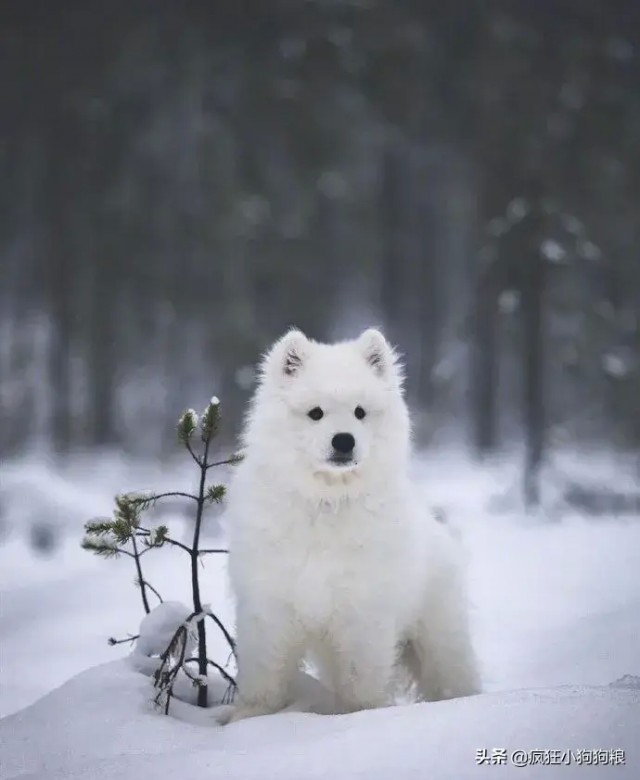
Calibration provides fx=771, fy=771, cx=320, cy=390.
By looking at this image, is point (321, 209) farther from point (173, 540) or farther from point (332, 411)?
point (332, 411)

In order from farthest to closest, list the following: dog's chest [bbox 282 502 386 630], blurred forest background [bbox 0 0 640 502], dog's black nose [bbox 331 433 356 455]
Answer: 1. blurred forest background [bbox 0 0 640 502]
2. dog's chest [bbox 282 502 386 630]
3. dog's black nose [bbox 331 433 356 455]

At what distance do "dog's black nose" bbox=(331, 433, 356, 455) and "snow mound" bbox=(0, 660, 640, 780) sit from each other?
2.86ft

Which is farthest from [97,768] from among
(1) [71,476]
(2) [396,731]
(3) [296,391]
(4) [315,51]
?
(4) [315,51]

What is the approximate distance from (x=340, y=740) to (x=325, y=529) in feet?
2.95

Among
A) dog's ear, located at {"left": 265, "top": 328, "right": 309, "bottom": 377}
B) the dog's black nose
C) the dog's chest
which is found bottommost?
the dog's chest

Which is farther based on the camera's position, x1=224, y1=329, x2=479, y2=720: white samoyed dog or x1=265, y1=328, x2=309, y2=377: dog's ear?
x1=265, y1=328, x2=309, y2=377: dog's ear

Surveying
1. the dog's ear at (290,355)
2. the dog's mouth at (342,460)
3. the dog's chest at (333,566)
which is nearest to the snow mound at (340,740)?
the dog's chest at (333,566)

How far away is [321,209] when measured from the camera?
38.1 feet

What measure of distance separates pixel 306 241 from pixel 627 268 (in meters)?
4.54

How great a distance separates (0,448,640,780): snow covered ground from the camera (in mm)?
2053

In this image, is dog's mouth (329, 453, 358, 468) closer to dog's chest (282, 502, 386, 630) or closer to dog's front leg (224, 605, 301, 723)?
dog's chest (282, 502, 386, 630)

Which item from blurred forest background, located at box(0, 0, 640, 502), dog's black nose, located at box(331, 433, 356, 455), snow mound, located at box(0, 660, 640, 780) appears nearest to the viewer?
snow mound, located at box(0, 660, 640, 780)

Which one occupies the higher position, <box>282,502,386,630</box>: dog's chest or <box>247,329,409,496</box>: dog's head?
<box>247,329,409,496</box>: dog's head

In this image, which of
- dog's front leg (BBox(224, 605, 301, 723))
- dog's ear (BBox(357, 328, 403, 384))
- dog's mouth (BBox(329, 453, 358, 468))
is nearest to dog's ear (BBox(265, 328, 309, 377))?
dog's ear (BBox(357, 328, 403, 384))
